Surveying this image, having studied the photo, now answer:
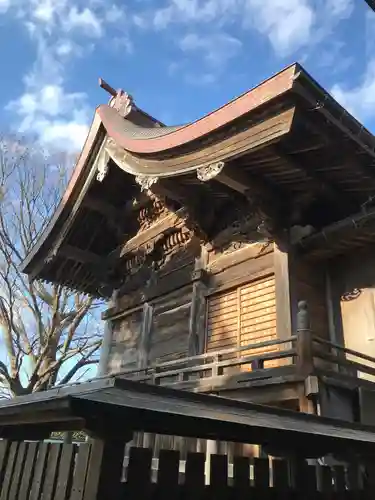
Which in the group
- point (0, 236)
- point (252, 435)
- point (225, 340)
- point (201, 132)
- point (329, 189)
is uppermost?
point (0, 236)

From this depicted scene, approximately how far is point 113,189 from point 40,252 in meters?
2.39

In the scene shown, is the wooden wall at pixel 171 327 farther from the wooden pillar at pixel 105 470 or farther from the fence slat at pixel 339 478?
the wooden pillar at pixel 105 470

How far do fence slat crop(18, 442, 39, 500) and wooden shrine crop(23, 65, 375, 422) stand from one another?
3328 mm

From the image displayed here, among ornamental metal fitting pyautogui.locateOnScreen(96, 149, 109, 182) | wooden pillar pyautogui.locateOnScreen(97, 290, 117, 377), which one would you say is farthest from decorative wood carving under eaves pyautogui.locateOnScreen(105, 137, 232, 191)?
wooden pillar pyautogui.locateOnScreen(97, 290, 117, 377)

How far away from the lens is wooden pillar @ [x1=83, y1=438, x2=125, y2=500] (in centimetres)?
231

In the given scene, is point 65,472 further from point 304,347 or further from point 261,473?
point 304,347

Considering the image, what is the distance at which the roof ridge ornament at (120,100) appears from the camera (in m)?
10.4

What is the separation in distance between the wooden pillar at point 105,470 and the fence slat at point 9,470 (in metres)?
1.25

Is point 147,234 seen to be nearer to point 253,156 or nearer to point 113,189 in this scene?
point 113,189

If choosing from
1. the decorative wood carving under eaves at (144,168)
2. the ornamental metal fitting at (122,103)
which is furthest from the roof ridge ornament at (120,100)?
the decorative wood carving under eaves at (144,168)

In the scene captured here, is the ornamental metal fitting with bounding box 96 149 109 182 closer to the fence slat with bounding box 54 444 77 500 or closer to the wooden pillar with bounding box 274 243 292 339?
the wooden pillar with bounding box 274 243 292 339

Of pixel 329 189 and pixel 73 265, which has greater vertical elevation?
pixel 73 265

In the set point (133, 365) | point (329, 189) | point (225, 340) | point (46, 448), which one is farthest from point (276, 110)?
point (133, 365)

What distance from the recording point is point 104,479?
2324mm
